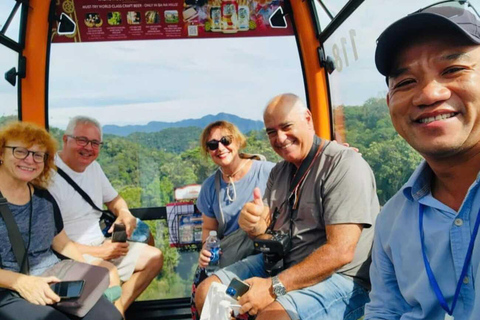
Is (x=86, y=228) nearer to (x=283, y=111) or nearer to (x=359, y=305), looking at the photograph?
(x=283, y=111)

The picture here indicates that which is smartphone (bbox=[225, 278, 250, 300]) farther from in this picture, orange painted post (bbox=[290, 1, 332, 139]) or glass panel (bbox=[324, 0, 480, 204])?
orange painted post (bbox=[290, 1, 332, 139])

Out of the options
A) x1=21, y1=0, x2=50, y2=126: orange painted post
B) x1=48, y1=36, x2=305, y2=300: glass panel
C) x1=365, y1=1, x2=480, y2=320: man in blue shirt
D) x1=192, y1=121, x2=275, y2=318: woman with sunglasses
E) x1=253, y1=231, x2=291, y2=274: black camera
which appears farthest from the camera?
x1=48, y1=36, x2=305, y2=300: glass panel

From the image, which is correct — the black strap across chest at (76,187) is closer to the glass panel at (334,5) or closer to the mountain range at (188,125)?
the mountain range at (188,125)

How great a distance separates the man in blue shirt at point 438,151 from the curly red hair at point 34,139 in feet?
7.55

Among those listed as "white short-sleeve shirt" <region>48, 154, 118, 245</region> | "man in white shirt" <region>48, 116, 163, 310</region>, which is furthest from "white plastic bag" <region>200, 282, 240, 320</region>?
"white short-sleeve shirt" <region>48, 154, 118, 245</region>

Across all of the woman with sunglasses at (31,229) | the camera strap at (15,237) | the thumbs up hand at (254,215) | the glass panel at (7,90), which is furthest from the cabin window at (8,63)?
the thumbs up hand at (254,215)

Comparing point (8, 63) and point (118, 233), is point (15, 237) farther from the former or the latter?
point (8, 63)

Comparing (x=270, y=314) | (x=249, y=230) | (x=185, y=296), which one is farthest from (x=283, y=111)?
(x=185, y=296)

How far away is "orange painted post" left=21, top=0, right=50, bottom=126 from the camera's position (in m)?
3.39

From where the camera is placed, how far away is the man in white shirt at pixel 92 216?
3094mm

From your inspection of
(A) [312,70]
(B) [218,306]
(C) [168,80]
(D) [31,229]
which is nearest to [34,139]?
(D) [31,229]

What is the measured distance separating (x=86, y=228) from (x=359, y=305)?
224 cm

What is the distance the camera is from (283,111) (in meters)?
2.28

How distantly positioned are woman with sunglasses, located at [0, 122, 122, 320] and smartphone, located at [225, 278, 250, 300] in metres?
0.95
